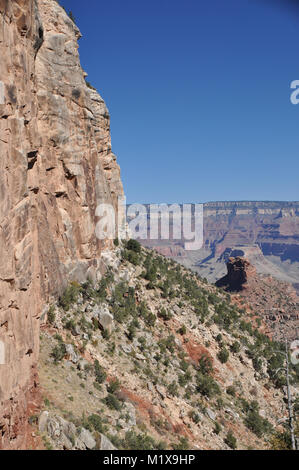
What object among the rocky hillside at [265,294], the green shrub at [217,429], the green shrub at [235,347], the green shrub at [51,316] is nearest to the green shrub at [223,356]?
the green shrub at [235,347]

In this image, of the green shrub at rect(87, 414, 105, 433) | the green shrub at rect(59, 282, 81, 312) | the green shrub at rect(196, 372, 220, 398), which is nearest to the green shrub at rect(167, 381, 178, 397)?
the green shrub at rect(196, 372, 220, 398)

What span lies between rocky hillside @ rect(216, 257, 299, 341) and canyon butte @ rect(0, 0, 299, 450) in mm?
33046

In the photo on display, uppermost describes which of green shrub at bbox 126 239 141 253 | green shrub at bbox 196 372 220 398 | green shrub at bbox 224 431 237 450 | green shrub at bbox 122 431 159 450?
green shrub at bbox 126 239 141 253

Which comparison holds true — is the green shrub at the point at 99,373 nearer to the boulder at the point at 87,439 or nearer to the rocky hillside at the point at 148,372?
the rocky hillside at the point at 148,372

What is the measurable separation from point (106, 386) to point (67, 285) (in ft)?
31.8

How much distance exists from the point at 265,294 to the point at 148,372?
78058 mm

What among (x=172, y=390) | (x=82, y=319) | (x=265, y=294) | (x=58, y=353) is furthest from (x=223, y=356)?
(x=265, y=294)

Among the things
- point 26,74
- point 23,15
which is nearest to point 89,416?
point 26,74

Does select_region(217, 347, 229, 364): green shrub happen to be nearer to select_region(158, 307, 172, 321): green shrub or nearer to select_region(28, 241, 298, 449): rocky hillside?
select_region(28, 241, 298, 449): rocky hillside

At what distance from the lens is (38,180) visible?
23.7 meters

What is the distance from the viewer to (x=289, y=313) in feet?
294

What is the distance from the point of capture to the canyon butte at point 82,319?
1672 centimetres

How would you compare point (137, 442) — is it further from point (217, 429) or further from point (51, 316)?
point (51, 316)

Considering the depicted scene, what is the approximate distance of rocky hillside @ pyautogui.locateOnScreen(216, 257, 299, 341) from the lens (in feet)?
282
